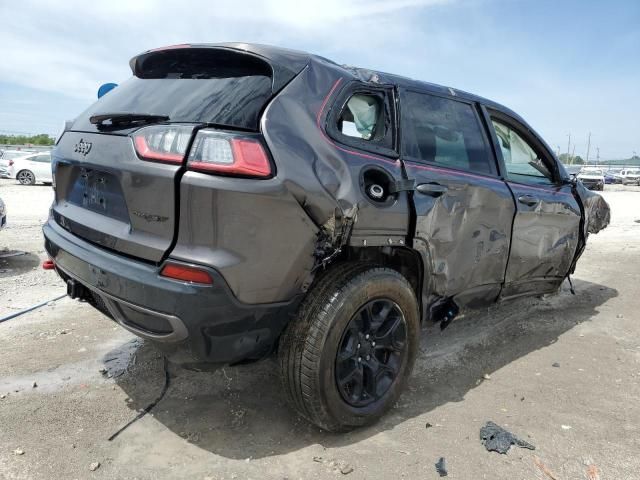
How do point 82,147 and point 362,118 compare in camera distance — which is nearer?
point 82,147

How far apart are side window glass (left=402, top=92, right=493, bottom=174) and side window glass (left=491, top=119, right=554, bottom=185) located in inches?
11.5

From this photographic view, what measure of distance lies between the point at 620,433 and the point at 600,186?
33063mm

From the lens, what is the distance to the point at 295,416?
2842 millimetres

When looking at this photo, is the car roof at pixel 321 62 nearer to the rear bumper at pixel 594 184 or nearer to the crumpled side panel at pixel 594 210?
the crumpled side panel at pixel 594 210

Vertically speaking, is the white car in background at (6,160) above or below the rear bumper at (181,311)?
above

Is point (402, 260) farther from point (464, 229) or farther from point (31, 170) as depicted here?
point (31, 170)

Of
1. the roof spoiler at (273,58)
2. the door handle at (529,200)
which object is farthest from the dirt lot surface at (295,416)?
the roof spoiler at (273,58)

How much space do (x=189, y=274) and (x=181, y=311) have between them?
0.16m

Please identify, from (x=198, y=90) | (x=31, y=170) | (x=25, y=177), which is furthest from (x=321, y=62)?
(x=25, y=177)

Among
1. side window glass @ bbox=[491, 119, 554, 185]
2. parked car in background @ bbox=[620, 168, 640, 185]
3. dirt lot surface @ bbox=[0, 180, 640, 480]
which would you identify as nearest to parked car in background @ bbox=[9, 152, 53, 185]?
dirt lot surface @ bbox=[0, 180, 640, 480]

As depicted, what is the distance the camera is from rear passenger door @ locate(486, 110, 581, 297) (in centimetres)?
367

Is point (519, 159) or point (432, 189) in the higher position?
point (519, 159)

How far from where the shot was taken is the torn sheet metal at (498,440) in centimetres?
260

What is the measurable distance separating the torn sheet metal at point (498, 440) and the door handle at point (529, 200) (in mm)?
1611
